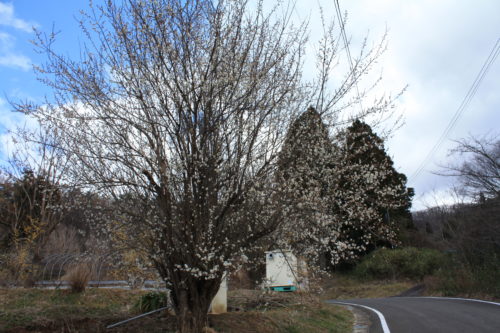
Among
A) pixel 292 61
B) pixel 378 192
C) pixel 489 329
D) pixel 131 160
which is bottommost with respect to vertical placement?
pixel 489 329

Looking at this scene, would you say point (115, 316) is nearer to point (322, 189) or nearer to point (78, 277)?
point (78, 277)

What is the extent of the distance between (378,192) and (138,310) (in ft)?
18.0

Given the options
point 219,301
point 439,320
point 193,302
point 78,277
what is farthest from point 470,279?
point 78,277

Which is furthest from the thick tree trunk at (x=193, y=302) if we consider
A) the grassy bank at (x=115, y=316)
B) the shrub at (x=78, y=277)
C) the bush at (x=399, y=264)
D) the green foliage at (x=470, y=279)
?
the bush at (x=399, y=264)

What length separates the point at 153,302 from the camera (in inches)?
316

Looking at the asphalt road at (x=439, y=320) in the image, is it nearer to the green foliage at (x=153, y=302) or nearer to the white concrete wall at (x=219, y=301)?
the white concrete wall at (x=219, y=301)

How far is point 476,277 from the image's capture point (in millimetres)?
16297

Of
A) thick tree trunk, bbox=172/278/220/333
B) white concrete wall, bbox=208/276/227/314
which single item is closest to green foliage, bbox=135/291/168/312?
white concrete wall, bbox=208/276/227/314

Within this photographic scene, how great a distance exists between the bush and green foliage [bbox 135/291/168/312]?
20244mm

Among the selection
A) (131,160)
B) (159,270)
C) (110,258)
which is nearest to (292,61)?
(131,160)

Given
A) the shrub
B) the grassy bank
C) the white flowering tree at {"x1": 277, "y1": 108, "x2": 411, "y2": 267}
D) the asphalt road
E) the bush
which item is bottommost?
the asphalt road

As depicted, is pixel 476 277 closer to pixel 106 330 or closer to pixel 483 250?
pixel 483 250

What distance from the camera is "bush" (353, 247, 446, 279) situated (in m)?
25.3

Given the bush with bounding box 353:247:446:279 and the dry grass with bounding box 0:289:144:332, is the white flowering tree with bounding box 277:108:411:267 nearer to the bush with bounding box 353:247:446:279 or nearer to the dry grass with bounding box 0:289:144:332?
the dry grass with bounding box 0:289:144:332
